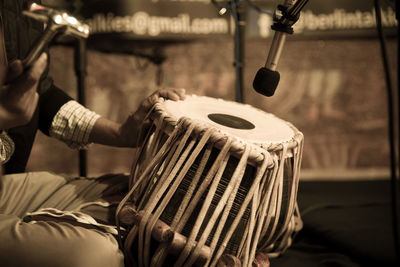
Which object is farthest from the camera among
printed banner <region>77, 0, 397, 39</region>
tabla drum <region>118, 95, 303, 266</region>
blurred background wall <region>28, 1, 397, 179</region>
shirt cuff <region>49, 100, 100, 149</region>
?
blurred background wall <region>28, 1, 397, 179</region>

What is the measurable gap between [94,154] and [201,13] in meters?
1.02

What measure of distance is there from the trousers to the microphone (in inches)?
18.3

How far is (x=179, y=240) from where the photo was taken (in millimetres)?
774

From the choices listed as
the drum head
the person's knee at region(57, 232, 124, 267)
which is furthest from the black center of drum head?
the person's knee at region(57, 232, 124, 267)

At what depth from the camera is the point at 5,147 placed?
3.42 feet

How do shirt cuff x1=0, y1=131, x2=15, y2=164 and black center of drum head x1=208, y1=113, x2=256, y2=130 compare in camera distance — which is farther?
shirt cuff x1=0, y1=131, x2=15, y2=164

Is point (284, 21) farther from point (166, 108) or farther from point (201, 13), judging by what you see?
point (201, 13)

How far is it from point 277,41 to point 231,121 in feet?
0.69

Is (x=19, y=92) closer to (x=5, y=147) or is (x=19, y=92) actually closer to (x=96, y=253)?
(x=96, y=253)

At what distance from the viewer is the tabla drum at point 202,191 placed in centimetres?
78

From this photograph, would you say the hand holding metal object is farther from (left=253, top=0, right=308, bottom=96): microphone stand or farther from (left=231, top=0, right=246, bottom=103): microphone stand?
(left=231, top=0, right=246, bottom=103): microphone stand

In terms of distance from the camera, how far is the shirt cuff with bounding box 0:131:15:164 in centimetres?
102

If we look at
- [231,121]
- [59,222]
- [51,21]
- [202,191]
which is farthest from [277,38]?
[59,222]

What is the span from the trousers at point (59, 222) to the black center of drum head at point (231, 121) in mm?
343
